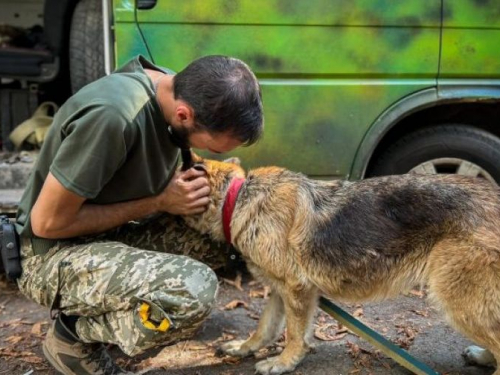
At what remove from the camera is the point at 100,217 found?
2967 millimetres

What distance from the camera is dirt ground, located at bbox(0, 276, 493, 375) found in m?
3.41

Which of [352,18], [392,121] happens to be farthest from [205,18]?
[392,121]

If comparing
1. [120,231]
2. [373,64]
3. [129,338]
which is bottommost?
[129,338]

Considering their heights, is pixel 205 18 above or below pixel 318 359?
above

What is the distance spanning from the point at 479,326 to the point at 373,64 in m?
2.02

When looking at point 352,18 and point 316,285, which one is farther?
point 352,18

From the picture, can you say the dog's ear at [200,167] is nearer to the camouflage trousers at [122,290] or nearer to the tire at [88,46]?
the camouflage trousers at [122,290]

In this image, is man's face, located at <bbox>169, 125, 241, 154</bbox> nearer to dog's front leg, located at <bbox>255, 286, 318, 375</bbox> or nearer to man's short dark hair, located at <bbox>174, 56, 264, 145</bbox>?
man's short dark hair, located at <bbox>174, 56, 264, 145</bbox>

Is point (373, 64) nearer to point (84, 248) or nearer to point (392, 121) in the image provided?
point (392, 121)

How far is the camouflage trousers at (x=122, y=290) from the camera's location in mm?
2803

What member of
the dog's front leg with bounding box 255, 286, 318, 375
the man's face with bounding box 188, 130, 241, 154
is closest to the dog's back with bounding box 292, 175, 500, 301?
the dog's front leg with bounding box 255, 286, 318, 375

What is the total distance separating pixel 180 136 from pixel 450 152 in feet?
7.79

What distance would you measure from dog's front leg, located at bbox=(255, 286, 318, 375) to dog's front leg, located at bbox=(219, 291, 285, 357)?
16cm

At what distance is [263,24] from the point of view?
4.05 metres
